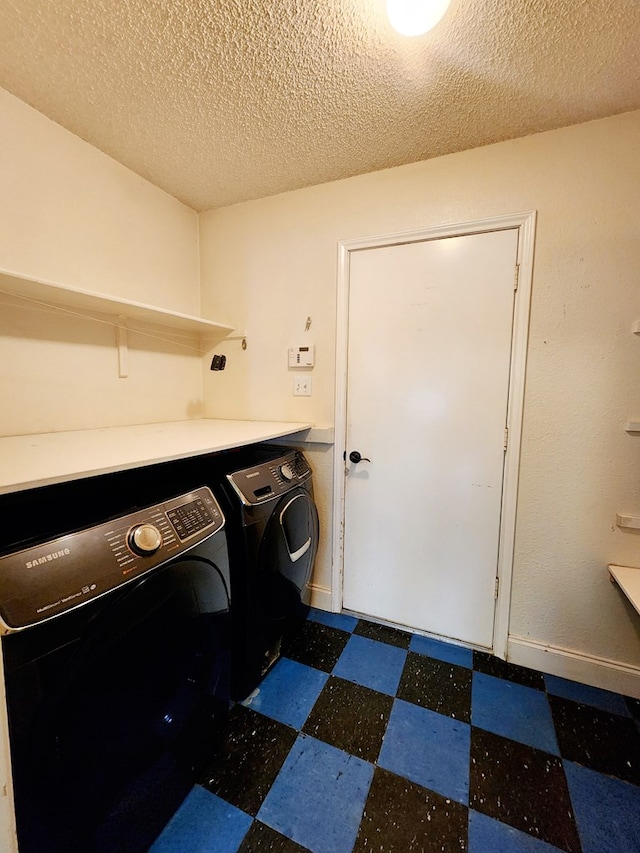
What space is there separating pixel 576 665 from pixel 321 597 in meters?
1.25

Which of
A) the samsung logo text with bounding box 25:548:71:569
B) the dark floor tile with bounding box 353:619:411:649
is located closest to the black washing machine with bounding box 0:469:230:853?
the samsung logo text with bounding box 25:548:71:569

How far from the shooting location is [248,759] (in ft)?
3.92

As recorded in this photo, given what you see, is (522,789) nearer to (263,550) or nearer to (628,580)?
(628,580)

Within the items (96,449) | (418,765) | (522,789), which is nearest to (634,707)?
(522,789)

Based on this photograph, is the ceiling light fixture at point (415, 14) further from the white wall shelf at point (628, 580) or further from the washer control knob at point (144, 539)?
the white wall shelf at point (628, 580)

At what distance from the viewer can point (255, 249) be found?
200 cm

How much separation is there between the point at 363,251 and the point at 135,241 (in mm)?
1183

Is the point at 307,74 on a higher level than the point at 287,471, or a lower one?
higher

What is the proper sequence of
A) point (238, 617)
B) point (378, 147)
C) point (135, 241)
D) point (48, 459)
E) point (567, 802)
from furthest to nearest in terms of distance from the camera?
point (135, 241) → point (378, 147) → point (238, 617) → point (567, 802) → point (48, 459)

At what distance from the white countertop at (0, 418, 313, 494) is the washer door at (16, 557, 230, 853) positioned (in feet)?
0.98

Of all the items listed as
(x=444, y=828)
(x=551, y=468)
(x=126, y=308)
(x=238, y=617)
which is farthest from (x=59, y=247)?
(x=444, y=828)

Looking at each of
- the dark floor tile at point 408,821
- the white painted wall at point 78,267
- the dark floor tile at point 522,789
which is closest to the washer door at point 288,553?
the dark floor tile at point 408,821

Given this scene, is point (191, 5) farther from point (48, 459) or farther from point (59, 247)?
point (48, 459)

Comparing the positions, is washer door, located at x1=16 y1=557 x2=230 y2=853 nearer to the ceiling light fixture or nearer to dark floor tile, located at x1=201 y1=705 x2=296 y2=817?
dark floor tile, located at x1=201 y1=705 x2=296 y2=817
